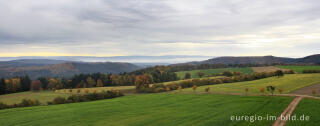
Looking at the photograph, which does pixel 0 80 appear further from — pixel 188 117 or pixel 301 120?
pixel 301 120

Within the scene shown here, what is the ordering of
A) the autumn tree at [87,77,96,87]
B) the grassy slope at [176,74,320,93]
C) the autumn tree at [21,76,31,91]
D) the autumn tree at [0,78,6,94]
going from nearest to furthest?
1. the grassy slope at [176,74,320,93]
2. the autumn tree at [0,78,6,94]
3. the autumn tree at [21,76,31,91]
4. the autumn tree at [87,77,96,87]

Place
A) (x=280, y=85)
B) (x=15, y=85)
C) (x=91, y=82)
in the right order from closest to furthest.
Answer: (x=280, y=85), (x=15, y=85), (x=91, y=82)

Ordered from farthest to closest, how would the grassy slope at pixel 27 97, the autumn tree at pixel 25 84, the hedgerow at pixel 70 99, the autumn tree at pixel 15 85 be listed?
1. the autumn tree at pixel 25 84
2. the autumn tree at pixel 15 85
3. the grassy slope at pixel 27 97
4. the hedgerow at pixel 70 99

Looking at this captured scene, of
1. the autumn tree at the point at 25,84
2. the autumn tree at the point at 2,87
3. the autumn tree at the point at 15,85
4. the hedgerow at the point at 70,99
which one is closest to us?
the hedgerow at the point at 70,99

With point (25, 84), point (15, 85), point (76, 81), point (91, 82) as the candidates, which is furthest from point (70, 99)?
point (25, 84)

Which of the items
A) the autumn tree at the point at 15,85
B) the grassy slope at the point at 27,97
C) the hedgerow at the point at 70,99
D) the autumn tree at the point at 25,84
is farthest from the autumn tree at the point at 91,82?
the hedgerow at the point at 70,99

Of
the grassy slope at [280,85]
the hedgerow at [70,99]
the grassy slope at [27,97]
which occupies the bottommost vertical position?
the grassy slope at [27,97]

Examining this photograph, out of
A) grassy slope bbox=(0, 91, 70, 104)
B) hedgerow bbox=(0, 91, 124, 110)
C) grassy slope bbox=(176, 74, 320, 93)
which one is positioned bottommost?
grassy slope bbox=(0, 91, 70, 104)

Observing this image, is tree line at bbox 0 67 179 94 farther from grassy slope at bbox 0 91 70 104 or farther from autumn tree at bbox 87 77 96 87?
grassy slope at bbox 0 91 70 104

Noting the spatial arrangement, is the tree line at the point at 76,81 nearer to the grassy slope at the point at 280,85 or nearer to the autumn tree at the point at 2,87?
the autumn tree at the point at 2,87

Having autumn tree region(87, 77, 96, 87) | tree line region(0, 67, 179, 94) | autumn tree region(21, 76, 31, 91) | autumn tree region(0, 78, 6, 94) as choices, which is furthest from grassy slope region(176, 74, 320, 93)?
autumn tree region(21, 76, 31, 91)

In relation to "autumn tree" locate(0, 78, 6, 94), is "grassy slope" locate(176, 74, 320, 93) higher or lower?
higher

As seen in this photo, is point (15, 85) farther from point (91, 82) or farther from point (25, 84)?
point (91, 82)

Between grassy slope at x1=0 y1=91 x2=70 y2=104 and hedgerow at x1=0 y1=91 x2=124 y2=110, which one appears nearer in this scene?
hedgerow at x1=0 y1=91 x2=124 y2=110
